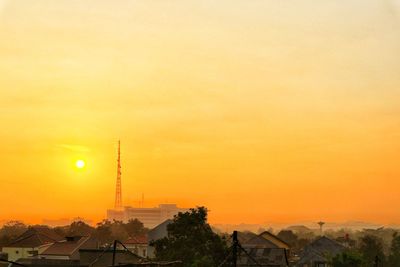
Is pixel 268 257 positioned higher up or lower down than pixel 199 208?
lower down

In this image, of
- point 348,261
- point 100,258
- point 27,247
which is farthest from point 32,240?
point 348,261

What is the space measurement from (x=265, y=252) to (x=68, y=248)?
23709 millimetres

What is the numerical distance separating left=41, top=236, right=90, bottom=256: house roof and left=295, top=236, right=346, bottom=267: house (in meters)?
27.1

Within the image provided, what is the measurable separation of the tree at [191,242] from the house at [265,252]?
8.48ft

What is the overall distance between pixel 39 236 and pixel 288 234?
215ft

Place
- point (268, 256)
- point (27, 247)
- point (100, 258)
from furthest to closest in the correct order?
1. point (27, 247)
2. point (268, 256)
3. point (100, 258)

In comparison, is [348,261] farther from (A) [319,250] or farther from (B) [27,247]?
(B) [27,247]

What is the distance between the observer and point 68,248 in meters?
74.3

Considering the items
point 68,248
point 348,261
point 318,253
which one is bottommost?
point 348,261

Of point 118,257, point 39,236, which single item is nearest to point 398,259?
point 118,257

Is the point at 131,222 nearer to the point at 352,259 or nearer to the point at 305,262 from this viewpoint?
the point at 305,262

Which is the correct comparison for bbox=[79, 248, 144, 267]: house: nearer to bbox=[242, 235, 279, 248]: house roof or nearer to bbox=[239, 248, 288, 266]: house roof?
bbox=[239, 248, 288, 266]: house roof

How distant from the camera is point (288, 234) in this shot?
13988cm

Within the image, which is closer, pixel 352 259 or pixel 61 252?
pixel 352 259
